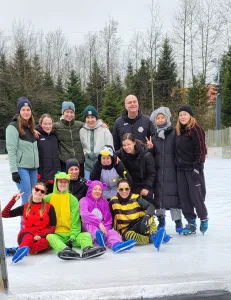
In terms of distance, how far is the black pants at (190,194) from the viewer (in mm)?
5195

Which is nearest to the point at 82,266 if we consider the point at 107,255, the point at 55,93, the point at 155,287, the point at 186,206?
the point at 107,255

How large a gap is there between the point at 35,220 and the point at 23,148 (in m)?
1.00

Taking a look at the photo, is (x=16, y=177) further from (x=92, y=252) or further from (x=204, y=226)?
(x=204, y=226)

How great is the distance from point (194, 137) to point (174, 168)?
1.71 feet

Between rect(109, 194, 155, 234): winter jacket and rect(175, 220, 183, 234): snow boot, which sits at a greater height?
rect(109, 194, 155, 234): winter jacket

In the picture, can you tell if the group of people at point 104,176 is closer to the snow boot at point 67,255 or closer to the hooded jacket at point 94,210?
the hooded jacket at point 94,210

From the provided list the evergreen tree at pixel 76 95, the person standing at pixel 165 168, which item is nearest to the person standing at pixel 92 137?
the person standing at pixel 165 168

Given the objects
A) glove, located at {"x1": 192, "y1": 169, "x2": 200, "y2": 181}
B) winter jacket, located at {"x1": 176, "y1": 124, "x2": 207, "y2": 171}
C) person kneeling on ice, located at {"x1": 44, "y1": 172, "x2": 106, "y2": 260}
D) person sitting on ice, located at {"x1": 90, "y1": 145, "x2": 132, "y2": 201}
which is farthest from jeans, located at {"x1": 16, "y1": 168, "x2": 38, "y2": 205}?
glove, located at {"x1": 192, "y1": 169, "x2": 200, "y2": 181}

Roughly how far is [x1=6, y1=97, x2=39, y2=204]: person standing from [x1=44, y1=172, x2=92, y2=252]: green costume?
451 mm

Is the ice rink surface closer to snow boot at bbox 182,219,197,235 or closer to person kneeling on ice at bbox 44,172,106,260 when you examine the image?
snow boot at bbox 182,219,197,235

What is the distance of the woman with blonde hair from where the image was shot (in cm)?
511

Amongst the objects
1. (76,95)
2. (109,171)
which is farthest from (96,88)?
(109,171)

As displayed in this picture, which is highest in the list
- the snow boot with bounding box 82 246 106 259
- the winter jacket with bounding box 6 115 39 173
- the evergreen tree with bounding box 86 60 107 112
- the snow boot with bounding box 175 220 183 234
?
the evergreen tree with bounding box 86 60 107 112

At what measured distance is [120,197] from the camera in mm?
4930
